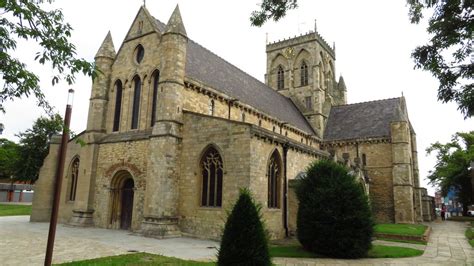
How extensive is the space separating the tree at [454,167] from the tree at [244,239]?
129ft

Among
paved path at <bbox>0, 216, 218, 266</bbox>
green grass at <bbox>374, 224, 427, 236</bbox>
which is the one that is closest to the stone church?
paved path at <bbox>0, 216, 218, 266</bbox>

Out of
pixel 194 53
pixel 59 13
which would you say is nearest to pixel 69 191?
pixel 194 53

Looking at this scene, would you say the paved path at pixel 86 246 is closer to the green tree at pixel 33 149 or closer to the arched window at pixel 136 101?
the arched window at pixel 136 101

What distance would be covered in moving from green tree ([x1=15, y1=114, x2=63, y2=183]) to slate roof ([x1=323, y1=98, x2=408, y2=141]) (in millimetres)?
36756

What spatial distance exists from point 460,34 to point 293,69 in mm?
34927

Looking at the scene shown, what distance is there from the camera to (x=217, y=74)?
2555 centimetres

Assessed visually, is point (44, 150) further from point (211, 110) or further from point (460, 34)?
point (460, 34)

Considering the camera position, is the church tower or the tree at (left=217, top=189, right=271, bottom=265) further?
the church tower

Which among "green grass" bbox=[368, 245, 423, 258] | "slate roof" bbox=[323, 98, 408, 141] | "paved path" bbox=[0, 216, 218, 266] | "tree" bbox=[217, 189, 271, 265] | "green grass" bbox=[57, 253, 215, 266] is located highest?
"slate roof" bbox=[323, 98, 408, 141]

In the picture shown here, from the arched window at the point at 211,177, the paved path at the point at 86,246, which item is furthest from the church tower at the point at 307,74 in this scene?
the paved path at the point at 86,246

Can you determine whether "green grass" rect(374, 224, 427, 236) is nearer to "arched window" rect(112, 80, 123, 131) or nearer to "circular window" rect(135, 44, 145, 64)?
"arched window" rect(112, 80, 123, 131)

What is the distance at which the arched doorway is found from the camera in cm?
2091

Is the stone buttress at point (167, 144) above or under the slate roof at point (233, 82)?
under

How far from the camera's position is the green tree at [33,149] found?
47531mm
